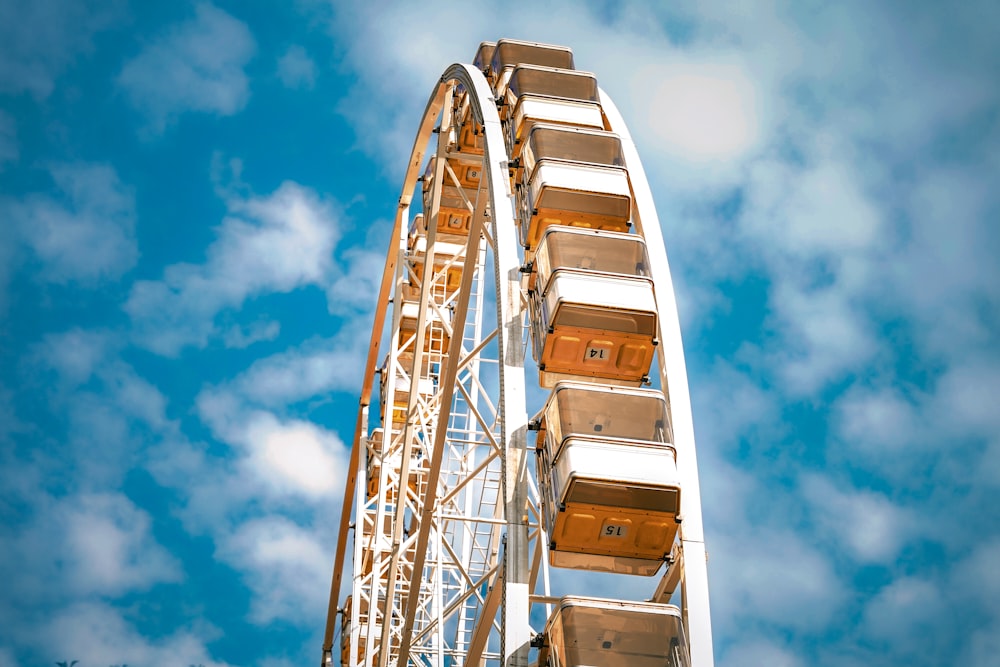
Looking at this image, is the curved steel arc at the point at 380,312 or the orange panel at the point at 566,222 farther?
the curved steel arc at the point at 380,312

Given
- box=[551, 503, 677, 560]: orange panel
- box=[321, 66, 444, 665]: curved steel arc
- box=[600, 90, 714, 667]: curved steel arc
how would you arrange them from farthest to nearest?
box=[321, 66, 444, 665]: curved steel arc, box=[551, 503, 677, 560]: orange panel, box=[600, 90, 714, 667]: curved steel arc

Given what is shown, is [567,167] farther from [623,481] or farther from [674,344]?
[623,481]

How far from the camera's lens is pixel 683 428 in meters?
10.5

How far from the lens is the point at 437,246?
22797 mm

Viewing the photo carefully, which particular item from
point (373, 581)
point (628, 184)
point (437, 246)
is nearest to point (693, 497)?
point (628, 184)

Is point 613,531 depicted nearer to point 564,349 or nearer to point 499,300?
point 564,349

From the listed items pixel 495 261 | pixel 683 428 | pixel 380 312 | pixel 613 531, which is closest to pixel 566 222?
pixel 495 261

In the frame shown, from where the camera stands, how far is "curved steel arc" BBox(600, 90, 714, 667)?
932cm

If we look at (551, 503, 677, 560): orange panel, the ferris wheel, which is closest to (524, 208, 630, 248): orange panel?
the ferris wheel

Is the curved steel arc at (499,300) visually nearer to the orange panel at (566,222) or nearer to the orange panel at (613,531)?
the orange panel at (566,222)

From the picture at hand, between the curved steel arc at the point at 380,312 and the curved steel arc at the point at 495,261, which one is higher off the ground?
the curved steel arc at the point at 380,312

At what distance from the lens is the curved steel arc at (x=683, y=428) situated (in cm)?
932

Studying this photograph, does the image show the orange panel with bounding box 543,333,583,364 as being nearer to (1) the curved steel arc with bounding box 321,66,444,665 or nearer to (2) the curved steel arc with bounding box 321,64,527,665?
(2) the curved steel arc with bounding box 321,64,527,665

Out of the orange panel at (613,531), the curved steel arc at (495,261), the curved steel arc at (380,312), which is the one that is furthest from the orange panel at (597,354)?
the curved steel arc at (380,312)
